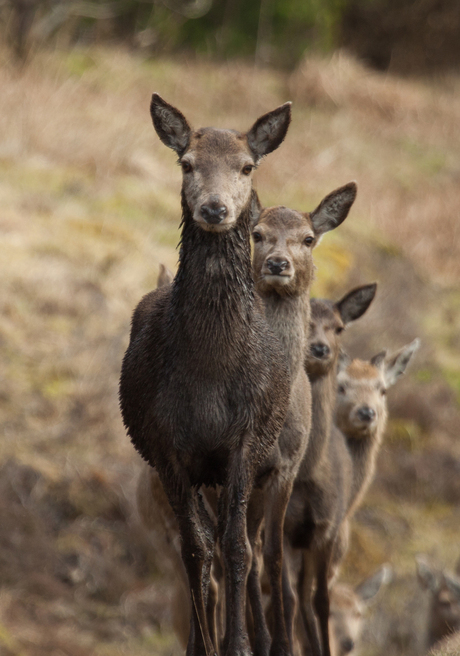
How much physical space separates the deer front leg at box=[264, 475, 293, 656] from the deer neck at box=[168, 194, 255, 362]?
41.5 inches

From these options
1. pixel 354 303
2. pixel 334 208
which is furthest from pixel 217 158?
pixel 354 303

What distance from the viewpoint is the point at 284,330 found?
508 cm

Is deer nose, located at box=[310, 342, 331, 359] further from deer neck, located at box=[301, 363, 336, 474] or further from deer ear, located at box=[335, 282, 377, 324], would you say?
deer ear, located at box=[335, 282, 377, 324]

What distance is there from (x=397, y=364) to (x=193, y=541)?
3.66 m

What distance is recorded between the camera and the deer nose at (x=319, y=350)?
19.0ft

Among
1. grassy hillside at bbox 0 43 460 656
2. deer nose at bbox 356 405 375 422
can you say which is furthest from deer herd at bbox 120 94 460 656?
grassy hillside at bbox 0 43 460 656

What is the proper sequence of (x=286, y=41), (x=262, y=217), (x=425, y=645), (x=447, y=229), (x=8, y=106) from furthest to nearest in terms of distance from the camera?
(x=286, y=41) → (x=447, y=229) → (x=8, y=106) → (x=425, y=645) → (x=262, y=217)

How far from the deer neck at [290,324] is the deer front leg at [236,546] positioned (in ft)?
3.07

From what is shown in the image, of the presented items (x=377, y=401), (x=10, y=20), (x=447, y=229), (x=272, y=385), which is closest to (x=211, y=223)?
(x=272, y=385)

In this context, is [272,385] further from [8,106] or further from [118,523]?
[8,106]

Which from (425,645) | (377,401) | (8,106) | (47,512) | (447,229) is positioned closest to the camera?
(377,401)

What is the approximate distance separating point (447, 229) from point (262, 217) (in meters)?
14.6

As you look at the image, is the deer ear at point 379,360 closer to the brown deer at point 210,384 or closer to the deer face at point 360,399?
the deer face at point 360,399

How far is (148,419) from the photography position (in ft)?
13.8
